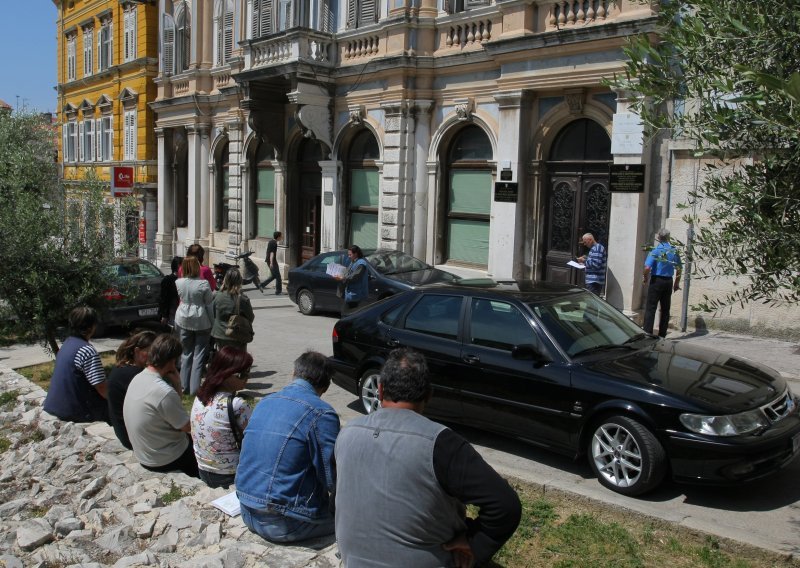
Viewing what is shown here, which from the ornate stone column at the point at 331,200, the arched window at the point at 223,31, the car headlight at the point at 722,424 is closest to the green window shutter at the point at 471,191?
the ornate stone column at the point at 331,200

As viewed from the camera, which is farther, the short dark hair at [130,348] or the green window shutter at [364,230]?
the green window shutter at [364,230]

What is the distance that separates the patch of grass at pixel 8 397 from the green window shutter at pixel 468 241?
10.1m

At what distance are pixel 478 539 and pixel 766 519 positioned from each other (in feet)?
11.1

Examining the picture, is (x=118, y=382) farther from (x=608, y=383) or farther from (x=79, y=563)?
(x=608, y=383)

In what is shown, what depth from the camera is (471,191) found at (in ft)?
55.3

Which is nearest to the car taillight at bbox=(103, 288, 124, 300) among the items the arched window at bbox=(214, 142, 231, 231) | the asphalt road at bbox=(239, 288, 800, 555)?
the asphalt road at bbox=(239, 288, 800, 555)

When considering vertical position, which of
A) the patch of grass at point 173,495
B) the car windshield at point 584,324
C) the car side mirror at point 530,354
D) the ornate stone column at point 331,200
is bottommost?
the patch of grass at point 173,495

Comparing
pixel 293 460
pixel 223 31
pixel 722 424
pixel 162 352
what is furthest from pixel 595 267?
pixel 223 31

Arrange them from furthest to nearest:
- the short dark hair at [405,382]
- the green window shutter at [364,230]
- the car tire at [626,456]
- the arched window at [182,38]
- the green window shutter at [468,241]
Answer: the arched window at [182,38]
the green window shutter at [364,230]
the green window shutter at [468,241]
the car tire at [626,456]
the short dark hair at [405,382]

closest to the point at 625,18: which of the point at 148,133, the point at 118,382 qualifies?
the point at 118,382

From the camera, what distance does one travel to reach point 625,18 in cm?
1266

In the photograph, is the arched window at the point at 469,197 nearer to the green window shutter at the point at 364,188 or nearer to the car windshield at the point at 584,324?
the green window shutter at the point at 364,188

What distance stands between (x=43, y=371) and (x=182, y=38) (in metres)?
18.7

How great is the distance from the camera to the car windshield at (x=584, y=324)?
6641 mm
